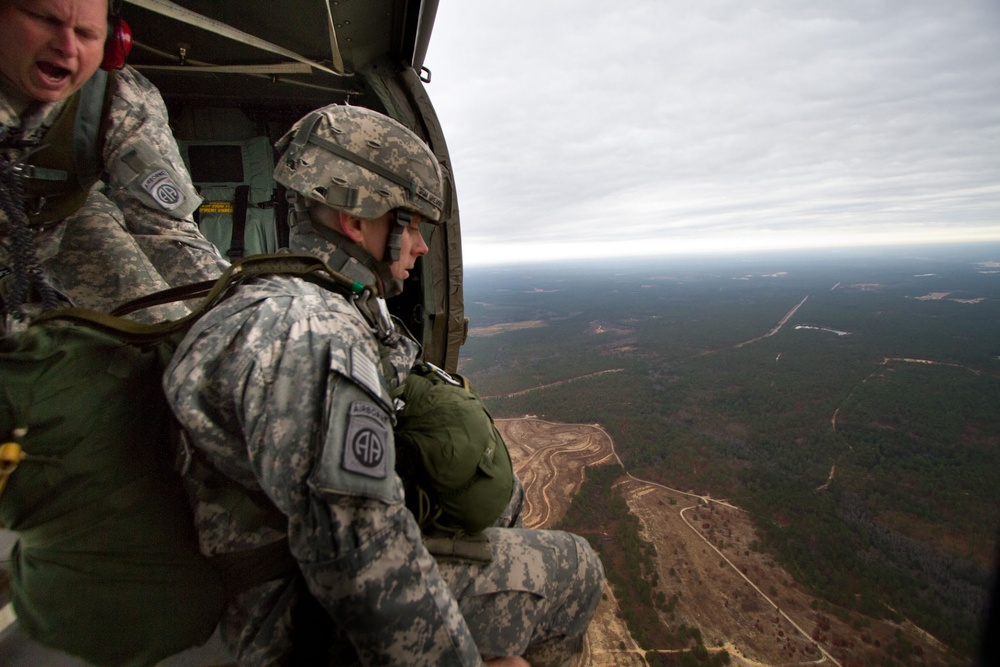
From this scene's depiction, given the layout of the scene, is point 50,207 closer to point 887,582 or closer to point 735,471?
point 887,582

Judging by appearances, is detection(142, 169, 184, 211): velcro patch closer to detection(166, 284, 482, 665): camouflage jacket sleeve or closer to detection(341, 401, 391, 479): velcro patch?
detection(166, 284, 482, 665): camouflage jacket sleeve

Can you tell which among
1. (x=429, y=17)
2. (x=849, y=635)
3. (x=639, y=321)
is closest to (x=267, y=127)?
(x=429, y=17)

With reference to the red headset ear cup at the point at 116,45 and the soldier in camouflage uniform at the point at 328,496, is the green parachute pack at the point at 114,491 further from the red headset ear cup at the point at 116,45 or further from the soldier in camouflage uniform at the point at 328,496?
the red headset ear cup at the point at 116,45

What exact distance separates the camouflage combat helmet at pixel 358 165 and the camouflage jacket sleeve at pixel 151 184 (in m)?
0.67

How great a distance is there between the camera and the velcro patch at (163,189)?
6.76 feet

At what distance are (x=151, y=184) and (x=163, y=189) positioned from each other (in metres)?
0.05

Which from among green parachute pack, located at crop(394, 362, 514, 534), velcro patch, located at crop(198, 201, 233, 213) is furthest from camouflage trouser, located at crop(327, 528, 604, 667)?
velcro patch, located at crop(198, 201, 233, 213)

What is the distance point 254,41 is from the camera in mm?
2777

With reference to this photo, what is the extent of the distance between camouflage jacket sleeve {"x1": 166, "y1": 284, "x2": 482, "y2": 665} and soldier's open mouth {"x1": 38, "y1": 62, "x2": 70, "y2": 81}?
98cm

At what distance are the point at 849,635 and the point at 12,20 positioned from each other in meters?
29.9

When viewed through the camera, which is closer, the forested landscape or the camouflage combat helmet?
the camouflage combat helmet

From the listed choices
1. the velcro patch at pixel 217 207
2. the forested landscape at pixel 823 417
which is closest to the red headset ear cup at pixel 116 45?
the velcro patch at pixel 217 207

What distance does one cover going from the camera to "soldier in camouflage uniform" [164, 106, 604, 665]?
1.07 metres

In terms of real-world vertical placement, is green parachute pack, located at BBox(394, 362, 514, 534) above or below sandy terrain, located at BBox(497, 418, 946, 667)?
above
